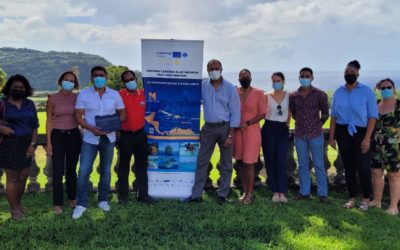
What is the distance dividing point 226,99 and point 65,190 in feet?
9.51

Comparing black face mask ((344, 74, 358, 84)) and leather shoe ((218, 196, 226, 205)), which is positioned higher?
black face mask ((344, 74, 358, 84))

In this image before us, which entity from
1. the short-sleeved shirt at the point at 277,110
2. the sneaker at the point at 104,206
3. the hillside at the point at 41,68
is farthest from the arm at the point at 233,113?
the hillside at the point at 41,68

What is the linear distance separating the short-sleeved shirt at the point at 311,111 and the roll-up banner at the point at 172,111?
155 cm

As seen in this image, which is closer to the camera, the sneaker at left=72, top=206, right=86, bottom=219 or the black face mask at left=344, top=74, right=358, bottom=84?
the sneaker at left=72, top=206, right=86, bottom=219

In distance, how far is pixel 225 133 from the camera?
19.0 ft

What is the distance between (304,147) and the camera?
5.93 metres

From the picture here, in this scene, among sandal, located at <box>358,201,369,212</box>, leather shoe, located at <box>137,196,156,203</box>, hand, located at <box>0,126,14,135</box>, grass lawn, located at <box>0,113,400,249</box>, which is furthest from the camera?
leather shoe, located at <box>137,196,156,203</box>

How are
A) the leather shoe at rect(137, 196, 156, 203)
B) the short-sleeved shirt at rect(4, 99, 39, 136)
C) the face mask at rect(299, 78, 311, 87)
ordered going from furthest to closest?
1. the leather shoe at rect(137, 196, 156, 203)
2. the face mask at rect(299, 78, 311, 87)
3. the short-sleeved shirt at rect(4, 99, 39, 136)

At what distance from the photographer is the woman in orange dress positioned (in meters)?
5.82

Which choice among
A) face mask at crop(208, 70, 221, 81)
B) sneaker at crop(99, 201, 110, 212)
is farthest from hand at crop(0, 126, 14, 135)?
face mask at crop(208, 70, 221, 81)

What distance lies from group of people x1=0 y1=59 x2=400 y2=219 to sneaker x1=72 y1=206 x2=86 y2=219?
1 cm

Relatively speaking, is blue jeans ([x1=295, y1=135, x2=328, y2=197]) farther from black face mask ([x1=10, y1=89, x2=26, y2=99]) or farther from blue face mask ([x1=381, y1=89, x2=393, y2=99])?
black face mask ([x1=10, y1=89, x2=26, y2=99])

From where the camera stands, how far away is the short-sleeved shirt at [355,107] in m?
5.53

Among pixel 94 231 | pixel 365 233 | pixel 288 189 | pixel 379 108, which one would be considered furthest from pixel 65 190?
pixel 379 108
